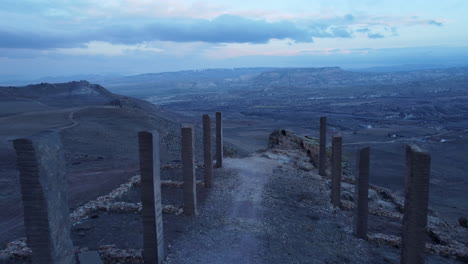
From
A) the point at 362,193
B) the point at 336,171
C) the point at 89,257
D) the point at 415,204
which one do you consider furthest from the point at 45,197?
the point at 336,171

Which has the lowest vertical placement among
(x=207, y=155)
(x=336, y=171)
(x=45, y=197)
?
(x=336, y=171)

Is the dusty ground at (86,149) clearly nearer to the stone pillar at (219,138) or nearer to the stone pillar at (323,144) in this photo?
the stone pillar at (219,138)

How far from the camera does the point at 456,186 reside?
1043 inches

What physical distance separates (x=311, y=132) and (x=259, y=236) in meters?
46.9

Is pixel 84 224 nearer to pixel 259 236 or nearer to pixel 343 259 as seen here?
pixel 259 236

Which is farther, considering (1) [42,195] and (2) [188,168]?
(2) [188,168]

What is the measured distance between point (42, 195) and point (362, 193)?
7.98 meters

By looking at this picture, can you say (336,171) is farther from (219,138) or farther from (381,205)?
(219,138)

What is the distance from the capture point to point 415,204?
288 inches

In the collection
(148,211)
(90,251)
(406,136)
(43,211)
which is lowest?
(406,136)

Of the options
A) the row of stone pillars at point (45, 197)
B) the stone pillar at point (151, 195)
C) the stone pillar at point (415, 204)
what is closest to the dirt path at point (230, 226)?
the stone pillar at point (151, 195)

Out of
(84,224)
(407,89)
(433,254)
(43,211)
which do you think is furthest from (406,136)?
(407,89)

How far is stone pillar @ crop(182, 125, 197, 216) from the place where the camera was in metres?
10.7

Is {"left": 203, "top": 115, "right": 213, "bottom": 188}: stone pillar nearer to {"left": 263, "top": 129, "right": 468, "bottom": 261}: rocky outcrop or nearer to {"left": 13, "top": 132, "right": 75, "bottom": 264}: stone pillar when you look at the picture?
{"left": 263, "top": 129, "right": 468, "bottom": 261}: rocky outcrop
